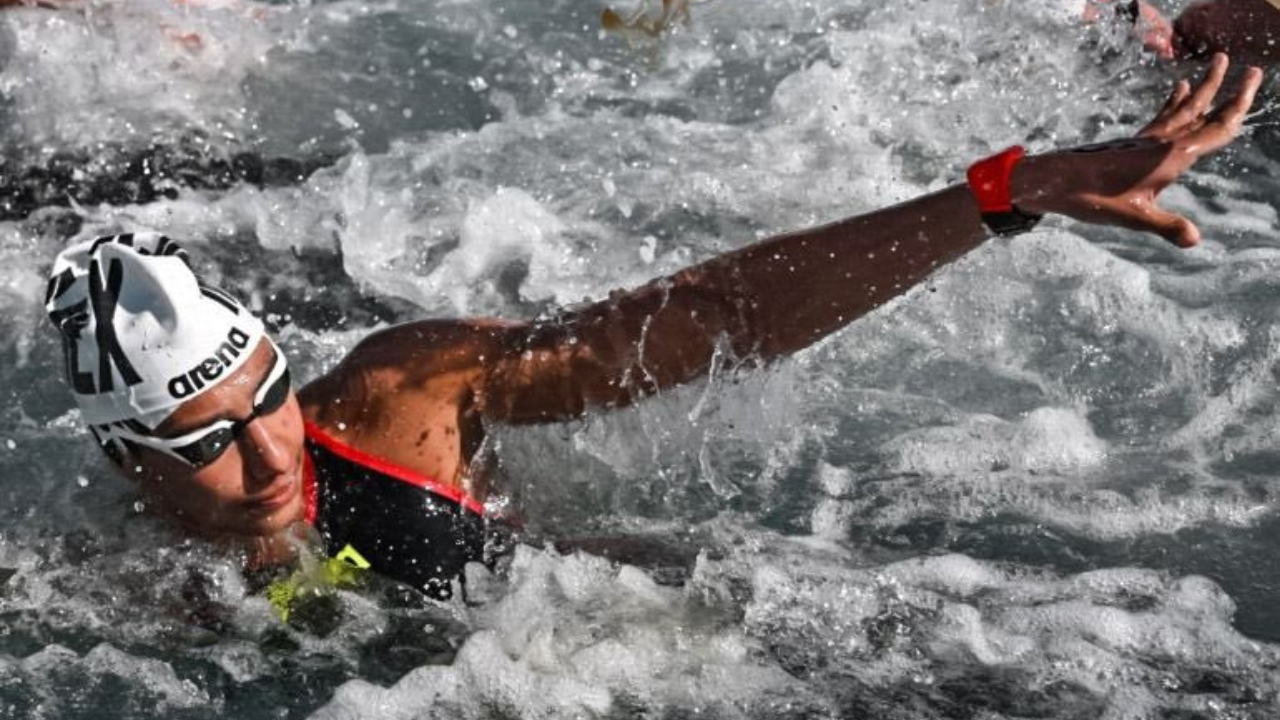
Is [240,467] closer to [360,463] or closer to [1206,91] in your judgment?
[360,463]

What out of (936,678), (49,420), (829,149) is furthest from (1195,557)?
(49,420)

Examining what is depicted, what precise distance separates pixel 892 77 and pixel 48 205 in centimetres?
271

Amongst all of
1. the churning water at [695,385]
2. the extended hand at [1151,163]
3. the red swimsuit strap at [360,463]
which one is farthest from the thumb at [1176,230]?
the red swimsuit strap at [360,463]

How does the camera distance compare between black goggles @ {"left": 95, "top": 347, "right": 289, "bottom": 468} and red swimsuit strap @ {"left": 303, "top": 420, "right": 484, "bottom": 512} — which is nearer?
black goggles @ {"left": 95, "top": 347, "right": 289, "bottom": 468}

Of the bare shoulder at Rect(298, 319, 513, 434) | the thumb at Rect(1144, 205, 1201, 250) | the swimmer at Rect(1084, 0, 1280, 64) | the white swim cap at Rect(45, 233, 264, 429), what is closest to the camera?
the thumb at Rect(1144, 205, 1201, 250)

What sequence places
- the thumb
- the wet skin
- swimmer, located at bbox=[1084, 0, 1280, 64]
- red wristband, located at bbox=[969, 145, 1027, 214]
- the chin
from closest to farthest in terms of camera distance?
the thumb, red wristband, located at bbox=[969, 145, 1027, 214], the wet skin, the chin, swimmer, located at bbox=[1084, 0, 1280, 64]

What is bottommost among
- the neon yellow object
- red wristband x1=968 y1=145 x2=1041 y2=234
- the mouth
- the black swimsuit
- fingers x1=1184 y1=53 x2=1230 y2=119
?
the neon yellow object

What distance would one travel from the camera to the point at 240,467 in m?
Answer: 3.42

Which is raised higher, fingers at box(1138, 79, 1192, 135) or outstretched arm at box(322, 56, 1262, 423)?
fingers at box(1138, 79, 1192, 135)

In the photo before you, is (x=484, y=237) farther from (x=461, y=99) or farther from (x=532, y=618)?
(x=532, y=618)

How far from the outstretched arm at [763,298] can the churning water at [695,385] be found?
0.26m

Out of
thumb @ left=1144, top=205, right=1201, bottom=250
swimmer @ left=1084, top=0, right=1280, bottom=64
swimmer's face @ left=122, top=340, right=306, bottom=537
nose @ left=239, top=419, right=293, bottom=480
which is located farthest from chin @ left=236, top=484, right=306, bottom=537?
swimmer @ left=1084, top=0, right=1280, bottom=64

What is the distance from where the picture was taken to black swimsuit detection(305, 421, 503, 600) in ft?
11.9

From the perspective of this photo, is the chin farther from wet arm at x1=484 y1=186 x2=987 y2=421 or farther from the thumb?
the thumb
